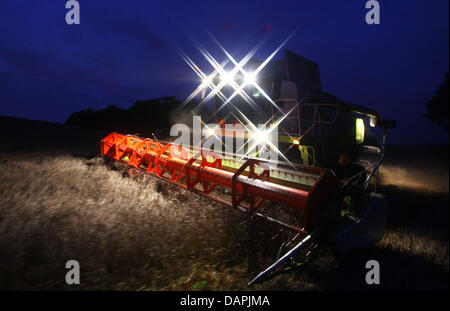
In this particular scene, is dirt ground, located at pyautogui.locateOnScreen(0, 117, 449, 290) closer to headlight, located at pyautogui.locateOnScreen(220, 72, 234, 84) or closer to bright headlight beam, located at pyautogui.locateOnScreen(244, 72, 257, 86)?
headlight, located at pyautogui.locateOnScreen(220, 72, 234, 84)

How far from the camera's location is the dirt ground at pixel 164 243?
2348mm

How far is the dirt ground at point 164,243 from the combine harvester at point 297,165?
35 cm

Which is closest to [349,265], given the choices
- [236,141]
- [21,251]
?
[236,141]

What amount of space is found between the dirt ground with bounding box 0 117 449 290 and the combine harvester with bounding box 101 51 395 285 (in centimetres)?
35

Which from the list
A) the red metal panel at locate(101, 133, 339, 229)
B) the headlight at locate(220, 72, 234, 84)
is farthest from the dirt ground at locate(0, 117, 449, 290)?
the headlight at locate(220, 72, 234, 84)

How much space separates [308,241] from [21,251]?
3492 mm

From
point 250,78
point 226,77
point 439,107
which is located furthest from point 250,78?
point 439,107

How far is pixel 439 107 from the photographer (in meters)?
13.7

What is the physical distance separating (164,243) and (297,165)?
2265mm

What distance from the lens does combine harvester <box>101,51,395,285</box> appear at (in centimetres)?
258

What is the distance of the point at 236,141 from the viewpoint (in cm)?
559

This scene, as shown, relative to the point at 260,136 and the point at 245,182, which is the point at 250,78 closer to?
the point at 260,136

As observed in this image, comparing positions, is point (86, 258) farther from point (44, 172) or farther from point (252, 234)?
point (44, 172)

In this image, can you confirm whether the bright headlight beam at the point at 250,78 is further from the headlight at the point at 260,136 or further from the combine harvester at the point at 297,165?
the headlight at the point at 260,136
